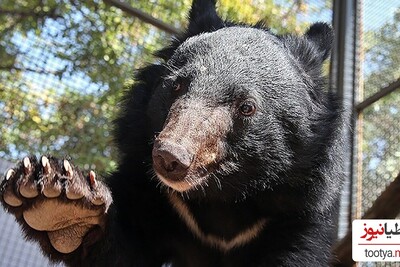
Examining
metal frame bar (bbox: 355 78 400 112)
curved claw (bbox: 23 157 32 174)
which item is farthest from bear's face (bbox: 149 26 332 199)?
metal frame bar (bbox: 355 78 400 112)

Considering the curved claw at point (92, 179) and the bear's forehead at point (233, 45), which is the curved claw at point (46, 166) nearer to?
the curved claw at point (92, 179)

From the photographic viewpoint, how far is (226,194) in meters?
2.53

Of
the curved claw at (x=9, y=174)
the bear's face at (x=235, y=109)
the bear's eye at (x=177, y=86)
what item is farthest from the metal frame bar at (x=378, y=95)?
the curved claw at (x=9, y=174)

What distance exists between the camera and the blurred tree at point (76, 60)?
4.89 metres

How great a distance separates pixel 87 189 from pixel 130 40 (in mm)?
3128

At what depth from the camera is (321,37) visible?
310 cm

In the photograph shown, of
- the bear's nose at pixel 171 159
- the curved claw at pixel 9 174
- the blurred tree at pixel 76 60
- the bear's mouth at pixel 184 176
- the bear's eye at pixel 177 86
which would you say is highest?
the bear's eye at pixel 177 86

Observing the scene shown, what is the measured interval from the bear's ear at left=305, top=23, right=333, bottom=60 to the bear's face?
0.33 m

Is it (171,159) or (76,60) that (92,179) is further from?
(76,60)

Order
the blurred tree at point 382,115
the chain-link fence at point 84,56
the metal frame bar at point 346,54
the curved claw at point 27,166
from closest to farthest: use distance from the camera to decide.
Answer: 1. the curved claw at point 27,166
2. the blurred tree at point 382,115
3. the metal frame bar at point 346,54
4. the chain-link fence at point 84,56

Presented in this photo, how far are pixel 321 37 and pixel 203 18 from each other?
0.57 meters

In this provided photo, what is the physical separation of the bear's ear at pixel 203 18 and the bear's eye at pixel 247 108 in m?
0.55

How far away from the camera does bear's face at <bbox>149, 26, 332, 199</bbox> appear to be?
7.33 ft

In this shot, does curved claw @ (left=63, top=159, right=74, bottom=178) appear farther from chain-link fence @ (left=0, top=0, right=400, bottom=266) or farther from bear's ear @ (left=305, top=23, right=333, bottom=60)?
chain-link fence @ (left=0, top=0, right=400, bottom=266)
